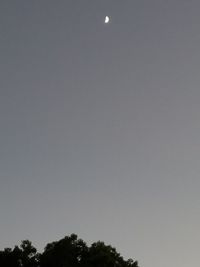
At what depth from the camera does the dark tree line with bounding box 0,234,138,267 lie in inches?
1427

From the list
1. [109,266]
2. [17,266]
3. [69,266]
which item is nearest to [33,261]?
[17,266]

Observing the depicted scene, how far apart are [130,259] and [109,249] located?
2748 millimetres

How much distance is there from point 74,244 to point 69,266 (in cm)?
235

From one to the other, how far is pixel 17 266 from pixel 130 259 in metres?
12.2

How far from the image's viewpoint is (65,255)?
120 ft

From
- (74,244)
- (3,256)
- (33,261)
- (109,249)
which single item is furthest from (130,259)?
(3,256)

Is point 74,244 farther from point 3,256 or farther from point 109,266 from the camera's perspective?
point 3,256

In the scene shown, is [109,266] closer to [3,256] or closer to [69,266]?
[69,266]

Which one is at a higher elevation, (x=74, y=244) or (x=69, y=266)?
(x=74, y=244)

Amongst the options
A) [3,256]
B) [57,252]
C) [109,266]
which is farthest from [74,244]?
[3,256]

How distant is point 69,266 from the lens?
118 feet

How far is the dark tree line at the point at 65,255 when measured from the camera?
36.2m

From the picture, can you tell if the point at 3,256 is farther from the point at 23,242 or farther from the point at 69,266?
the point at 69,266

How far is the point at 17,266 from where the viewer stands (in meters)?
37.3
